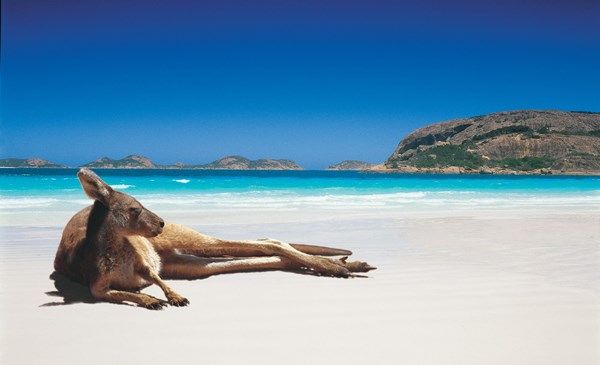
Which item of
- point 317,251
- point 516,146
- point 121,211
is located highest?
point 516,146

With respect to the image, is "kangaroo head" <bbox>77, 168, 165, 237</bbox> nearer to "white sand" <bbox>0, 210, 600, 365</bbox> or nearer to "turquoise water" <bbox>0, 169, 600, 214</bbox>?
"white sand" <bbox>0, 210, 600, 365</bbox>

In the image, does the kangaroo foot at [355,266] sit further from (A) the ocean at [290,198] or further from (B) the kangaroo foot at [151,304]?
(A) the ocean at [290,198]

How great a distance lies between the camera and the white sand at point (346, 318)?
11.8 feet

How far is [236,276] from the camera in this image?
6309 millimetres

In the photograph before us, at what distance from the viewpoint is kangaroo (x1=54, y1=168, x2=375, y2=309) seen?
4836mm

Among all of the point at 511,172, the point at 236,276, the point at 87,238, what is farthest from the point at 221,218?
the point at 511,172

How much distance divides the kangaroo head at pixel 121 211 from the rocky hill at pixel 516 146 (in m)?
111

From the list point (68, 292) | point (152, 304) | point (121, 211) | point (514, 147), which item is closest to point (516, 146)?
point (514, 147)

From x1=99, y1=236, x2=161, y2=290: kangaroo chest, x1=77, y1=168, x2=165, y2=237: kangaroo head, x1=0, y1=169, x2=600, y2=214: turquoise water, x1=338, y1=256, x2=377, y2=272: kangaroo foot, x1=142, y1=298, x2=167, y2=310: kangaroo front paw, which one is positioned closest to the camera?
x1=142, y1=298, x2=167, y2=310: kangaroo front paw

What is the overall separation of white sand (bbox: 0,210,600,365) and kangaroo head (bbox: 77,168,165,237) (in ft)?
2.11

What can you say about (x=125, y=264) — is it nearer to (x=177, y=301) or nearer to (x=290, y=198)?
(x=177, y=301)

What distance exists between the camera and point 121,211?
16.1 ft

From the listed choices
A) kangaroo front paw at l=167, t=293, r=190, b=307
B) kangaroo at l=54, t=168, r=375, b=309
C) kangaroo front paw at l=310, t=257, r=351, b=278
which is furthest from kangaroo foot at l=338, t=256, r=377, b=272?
kangaroo front paw at l=167, t=293, r=190, b=307

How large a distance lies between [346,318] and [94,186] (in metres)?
2.30
